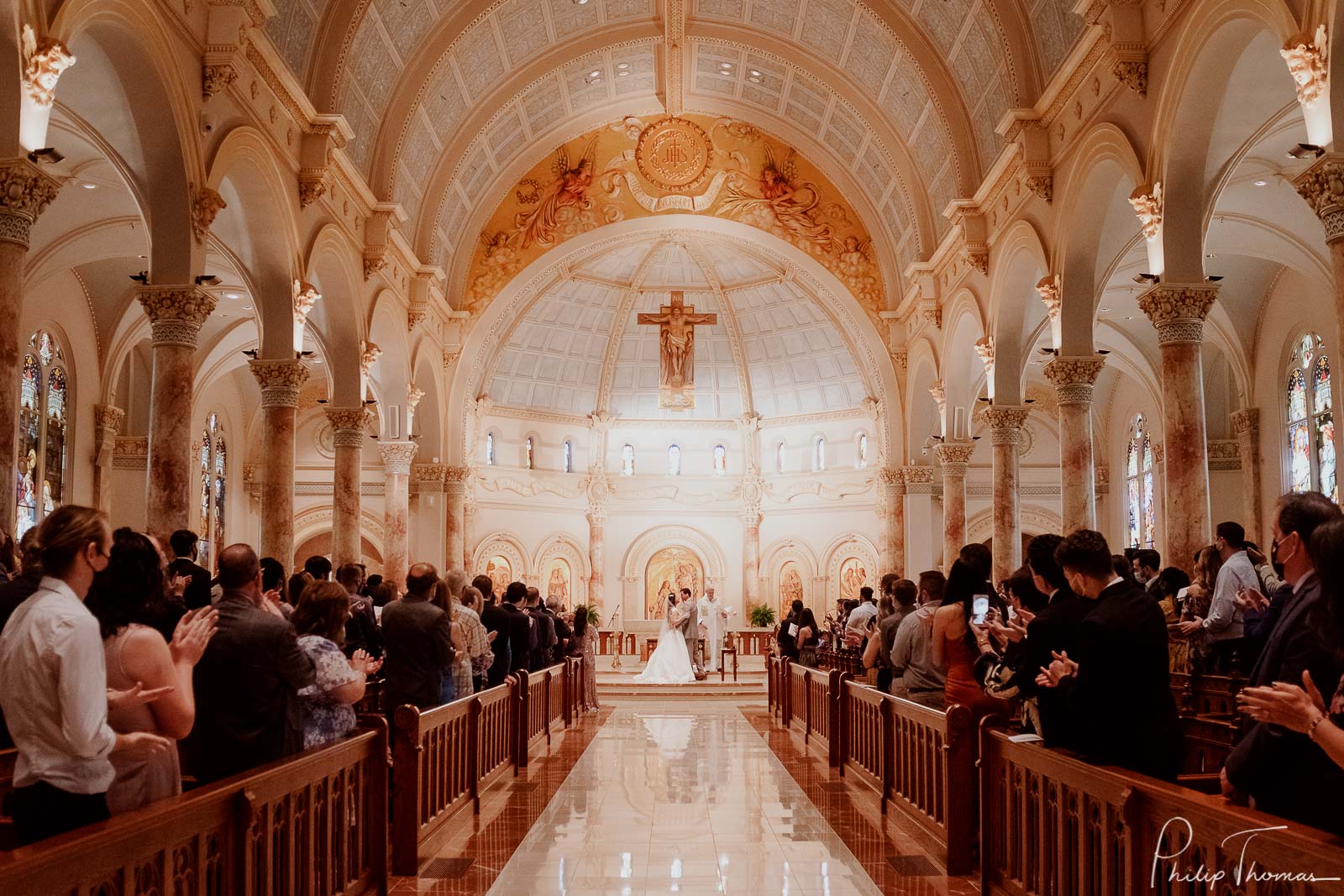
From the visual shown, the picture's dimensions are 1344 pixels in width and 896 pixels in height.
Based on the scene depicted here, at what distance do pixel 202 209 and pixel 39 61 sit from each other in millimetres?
3581

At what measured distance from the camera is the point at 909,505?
94.0 ft

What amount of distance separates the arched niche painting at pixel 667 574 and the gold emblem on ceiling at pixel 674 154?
475 inches

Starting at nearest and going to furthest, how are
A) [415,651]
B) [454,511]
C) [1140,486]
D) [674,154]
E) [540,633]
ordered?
[415,651]
[540,633]
[674,154]
[454,511]
[1140,486]

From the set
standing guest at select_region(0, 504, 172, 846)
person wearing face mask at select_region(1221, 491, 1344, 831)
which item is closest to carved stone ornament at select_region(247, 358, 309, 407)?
standing guest at select_region(0, 504, 172, 846)

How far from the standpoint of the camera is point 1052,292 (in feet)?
55.6

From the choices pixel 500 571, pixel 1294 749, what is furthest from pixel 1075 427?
pixel 500 571

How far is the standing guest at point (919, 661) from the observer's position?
8.86 m

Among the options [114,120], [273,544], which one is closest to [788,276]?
[273,544]

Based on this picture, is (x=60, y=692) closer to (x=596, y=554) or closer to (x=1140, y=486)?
(x=1140, y=486)

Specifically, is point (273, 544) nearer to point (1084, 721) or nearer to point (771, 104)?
point (1084, 721)

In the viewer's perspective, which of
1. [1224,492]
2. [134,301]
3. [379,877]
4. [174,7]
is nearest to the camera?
[379,877]

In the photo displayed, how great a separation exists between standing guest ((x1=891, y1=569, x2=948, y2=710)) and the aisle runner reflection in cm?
122

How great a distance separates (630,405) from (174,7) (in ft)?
80.3

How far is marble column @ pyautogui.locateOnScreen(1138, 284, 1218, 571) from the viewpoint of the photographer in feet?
42.9
